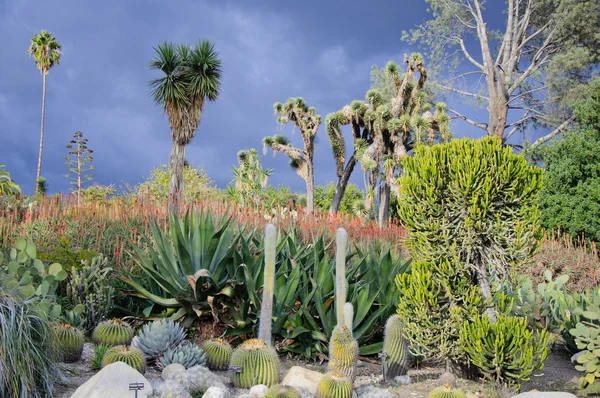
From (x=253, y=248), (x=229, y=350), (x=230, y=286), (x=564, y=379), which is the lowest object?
(x=564, y=379)

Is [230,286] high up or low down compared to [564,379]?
up

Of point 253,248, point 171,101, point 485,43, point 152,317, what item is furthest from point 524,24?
point 152,317

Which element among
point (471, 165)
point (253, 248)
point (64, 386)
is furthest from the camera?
point (253, 248)

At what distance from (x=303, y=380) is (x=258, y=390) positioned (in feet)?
1.27

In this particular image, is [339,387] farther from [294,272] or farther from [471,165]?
[471,165]

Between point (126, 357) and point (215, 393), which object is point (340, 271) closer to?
point (215, 393)

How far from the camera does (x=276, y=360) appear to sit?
4516mm

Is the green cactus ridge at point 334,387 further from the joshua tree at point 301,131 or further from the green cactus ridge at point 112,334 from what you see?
the joshua tree at point 301,131

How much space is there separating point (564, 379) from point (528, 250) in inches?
67.9

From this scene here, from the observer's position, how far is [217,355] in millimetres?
4887

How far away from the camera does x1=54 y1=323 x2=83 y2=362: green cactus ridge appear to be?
4949 millimetres

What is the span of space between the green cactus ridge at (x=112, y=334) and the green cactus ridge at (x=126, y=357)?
74 centimetres

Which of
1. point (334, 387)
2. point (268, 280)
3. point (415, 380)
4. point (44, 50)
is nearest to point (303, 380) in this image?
point (334, 387)

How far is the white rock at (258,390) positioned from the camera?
13.6 ft
